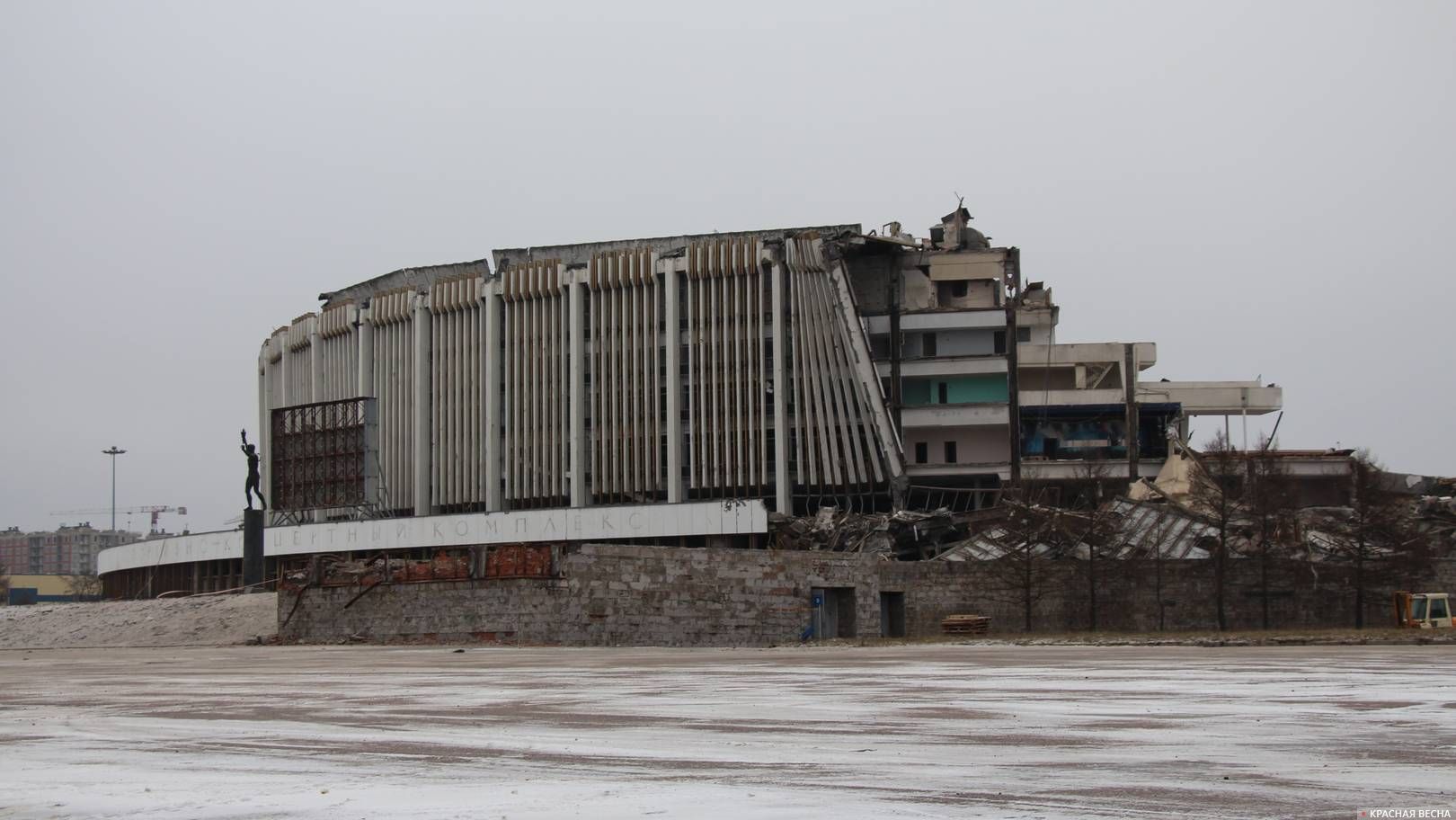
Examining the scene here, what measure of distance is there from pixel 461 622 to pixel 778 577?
33.9 ft

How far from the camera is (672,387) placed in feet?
263

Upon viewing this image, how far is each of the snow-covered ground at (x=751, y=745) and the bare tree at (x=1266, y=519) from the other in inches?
1342

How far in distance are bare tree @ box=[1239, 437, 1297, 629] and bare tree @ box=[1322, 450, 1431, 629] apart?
166 centimetres

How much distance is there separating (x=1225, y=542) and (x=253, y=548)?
4104 centimetres

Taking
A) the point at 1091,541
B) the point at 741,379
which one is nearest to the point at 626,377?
the point at 741,379

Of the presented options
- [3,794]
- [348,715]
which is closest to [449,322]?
[348,715]

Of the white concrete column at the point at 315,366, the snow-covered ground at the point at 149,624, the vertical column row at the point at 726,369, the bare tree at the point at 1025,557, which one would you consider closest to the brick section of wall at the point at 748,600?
the bare tree at the point at 1025,557

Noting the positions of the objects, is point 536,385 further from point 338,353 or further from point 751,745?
point 751,745

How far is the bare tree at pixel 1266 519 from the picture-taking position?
5603cm

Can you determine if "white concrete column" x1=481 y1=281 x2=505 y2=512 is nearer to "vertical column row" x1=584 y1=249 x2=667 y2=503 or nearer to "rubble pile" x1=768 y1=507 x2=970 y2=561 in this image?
"vertical column row" x1=584 y1=249 x2=667 y2=503

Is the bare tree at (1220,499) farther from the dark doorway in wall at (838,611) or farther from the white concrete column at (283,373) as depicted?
the white concrete column at (283,373)

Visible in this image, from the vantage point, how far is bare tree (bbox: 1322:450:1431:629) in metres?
55.0

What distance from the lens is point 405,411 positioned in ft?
293

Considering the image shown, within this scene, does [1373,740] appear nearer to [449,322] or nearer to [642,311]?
[642,311]
